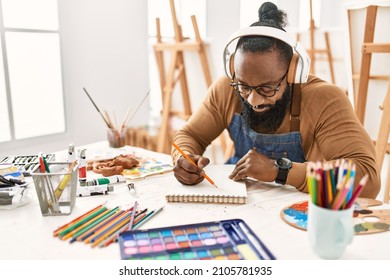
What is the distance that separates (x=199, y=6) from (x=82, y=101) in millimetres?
1115

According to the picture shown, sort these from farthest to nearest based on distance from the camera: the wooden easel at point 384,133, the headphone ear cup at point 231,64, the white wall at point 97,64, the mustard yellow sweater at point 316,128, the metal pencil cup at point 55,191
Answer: the white wall at point 97,64 → the wooden easel at point 384,133 → the headphone ear cup at point 231,64 → the mustard yellow sweater at point 316,128 → the metal pencil cup at point 55,191

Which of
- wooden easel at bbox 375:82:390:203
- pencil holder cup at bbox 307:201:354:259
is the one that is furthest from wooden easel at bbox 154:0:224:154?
pencil holder cup at bbox 307:201:354:259

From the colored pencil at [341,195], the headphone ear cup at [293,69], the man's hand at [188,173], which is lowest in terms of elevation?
the man's hand at [188,173]

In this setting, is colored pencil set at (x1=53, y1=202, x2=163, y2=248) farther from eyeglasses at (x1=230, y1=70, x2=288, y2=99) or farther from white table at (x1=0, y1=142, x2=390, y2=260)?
eyeglasses at (x1=230, y1=70, x2=288, y2=99)

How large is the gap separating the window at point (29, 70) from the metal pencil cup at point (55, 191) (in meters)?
1.60

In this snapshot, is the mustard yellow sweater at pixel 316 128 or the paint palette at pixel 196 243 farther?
the mustard yellow sweater at pixel 316 128

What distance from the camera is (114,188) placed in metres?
1.10

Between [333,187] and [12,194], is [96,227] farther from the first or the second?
[333,187]

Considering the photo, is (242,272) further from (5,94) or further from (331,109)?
(5,94)

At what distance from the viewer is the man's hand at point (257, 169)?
1.09 meters

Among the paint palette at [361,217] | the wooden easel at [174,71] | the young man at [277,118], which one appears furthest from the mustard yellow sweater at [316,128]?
the wooden easel at [174,71]

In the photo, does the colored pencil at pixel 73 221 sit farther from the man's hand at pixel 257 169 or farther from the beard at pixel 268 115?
the beard at pixel 268 115

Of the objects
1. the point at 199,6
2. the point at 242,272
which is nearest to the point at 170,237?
the point at 242,272

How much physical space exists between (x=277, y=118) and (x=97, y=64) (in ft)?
6.03
